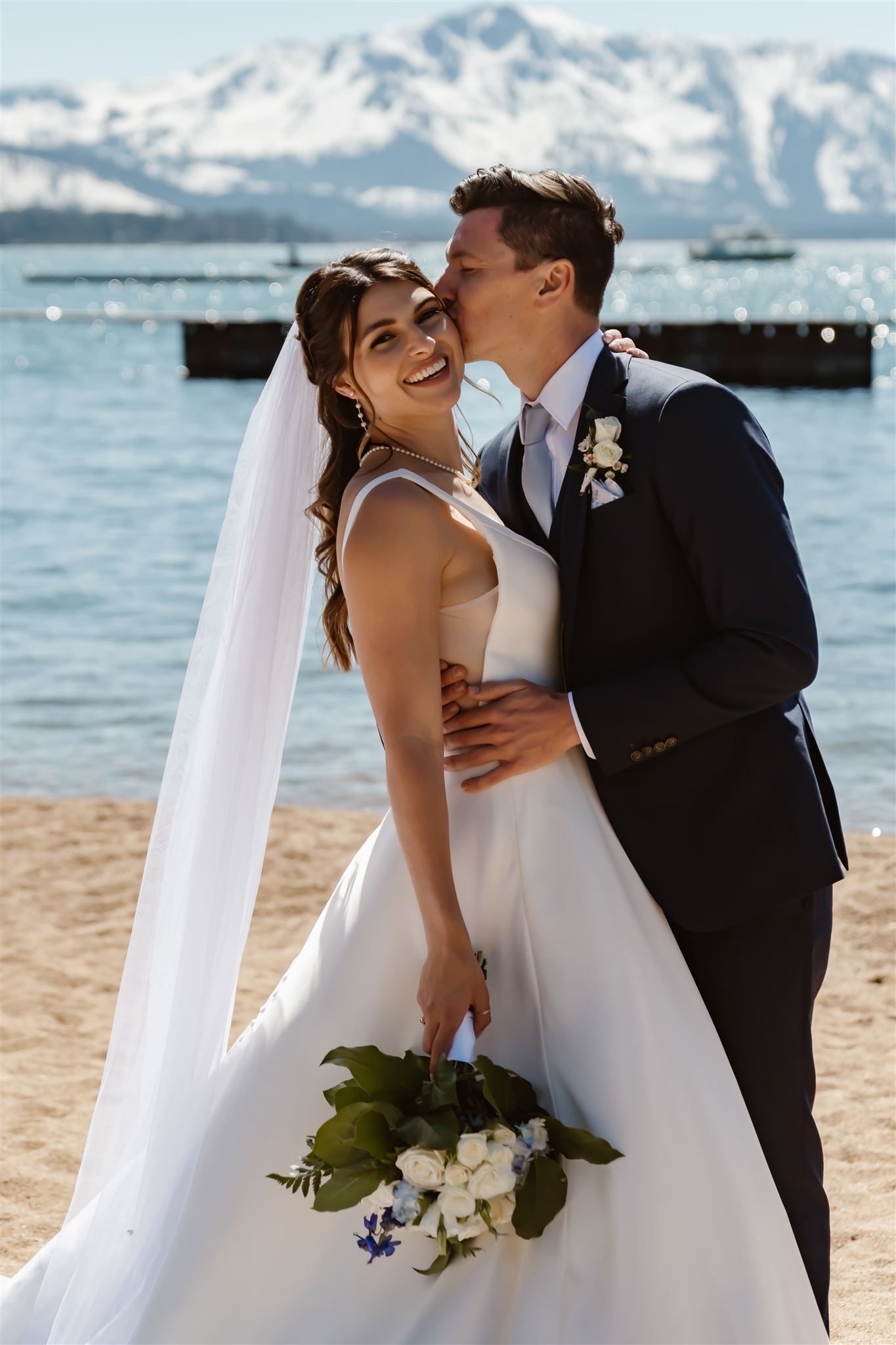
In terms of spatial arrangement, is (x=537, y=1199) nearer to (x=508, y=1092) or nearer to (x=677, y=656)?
(x=508, y=1092)

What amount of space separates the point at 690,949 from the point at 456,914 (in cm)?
57

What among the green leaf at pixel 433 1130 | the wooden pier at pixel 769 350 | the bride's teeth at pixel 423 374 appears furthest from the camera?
the wooden pier at pixel 769 350

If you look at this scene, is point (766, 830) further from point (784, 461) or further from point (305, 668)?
point (784, 461)

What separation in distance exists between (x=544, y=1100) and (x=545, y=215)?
73.5 inches

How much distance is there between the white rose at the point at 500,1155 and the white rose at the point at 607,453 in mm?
1341

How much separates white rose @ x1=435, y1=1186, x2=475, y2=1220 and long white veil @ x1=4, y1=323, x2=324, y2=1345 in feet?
2.28

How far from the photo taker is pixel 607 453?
113 inches

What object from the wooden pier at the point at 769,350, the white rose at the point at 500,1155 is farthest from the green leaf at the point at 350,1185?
the wooden pier at the point at 769,350

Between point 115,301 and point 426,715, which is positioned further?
point 115,301

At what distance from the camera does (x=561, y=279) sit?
309cm

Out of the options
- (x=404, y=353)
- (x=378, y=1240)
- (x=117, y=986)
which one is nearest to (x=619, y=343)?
(x=404, y=353)

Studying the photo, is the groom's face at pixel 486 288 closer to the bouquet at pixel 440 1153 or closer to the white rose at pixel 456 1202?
the bouquet at pixel 440 1153

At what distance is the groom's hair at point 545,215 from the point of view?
3059 mm

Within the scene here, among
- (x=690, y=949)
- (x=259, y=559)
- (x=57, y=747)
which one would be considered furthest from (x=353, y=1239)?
(x=57, y=747)
